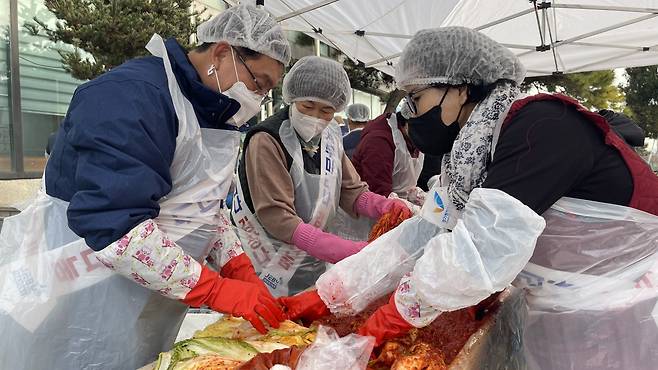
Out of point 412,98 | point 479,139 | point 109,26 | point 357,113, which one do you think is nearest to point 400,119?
point 412,98

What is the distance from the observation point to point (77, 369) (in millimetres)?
1587

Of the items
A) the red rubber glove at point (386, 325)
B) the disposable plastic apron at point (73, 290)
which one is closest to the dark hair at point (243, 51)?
the disposable plastic apron at point (73, 290)

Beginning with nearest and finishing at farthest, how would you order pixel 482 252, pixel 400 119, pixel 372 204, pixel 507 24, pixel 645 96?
pixel 482 252 → pixel 372 204 → pixel 400 119 → pixel 507 24 → pixel 645 96

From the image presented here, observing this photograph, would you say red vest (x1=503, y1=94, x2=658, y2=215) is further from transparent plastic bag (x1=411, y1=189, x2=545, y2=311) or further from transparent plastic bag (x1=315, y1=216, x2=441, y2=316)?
transparent plastic bag (x1=315, y1=216, x2=441, y2=316)

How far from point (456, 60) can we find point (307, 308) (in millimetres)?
1007

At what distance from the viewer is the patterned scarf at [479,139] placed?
57.9 inches

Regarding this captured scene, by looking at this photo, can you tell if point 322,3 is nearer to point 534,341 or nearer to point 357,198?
point 357,198

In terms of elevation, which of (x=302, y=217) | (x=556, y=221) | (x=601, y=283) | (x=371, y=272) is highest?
(x=556, y=221)

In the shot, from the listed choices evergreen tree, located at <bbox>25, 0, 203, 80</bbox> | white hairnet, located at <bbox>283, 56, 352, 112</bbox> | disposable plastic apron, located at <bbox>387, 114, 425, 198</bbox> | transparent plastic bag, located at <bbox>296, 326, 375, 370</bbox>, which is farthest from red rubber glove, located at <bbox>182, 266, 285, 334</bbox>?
evergreen tree, located at <bbox>25, 0, 203, 80</bbox>

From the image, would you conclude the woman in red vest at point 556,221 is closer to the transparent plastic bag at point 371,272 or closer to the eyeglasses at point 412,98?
the eyeglasses at point 412,98

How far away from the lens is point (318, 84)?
8.57ft

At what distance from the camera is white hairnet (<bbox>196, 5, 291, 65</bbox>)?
1756 mm

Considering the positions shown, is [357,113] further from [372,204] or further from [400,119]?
[372,204]

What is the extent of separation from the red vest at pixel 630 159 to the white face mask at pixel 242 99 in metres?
0.86
